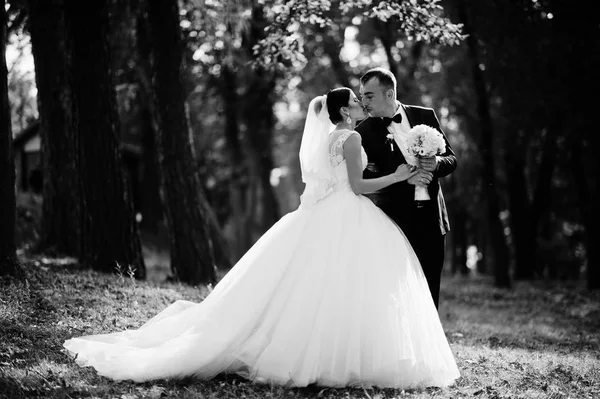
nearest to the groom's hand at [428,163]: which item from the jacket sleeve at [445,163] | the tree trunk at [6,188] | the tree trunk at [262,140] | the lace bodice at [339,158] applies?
the jacket sleeve at [445,163]

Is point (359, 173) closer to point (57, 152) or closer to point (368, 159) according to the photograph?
point (368, 159)

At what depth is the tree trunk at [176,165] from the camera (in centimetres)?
1184

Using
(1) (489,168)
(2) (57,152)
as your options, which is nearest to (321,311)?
(2) (57,152)

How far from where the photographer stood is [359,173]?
6949mm

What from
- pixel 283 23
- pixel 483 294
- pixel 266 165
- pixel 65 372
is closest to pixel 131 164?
pixel 266 165

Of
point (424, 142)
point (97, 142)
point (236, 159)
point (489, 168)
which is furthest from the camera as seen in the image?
point (236, 159)

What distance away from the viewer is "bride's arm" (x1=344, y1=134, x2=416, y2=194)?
6.89 meters

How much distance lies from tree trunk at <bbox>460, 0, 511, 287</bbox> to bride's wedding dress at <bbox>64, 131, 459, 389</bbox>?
41.5 ft

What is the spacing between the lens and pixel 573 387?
743 cm

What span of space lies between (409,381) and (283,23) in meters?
7.11

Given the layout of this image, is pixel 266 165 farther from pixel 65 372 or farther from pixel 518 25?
pixel 65 372

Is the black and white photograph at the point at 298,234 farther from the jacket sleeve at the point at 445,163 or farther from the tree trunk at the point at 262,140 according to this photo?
the tree trunk at the point at 262,140

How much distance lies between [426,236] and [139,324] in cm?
371

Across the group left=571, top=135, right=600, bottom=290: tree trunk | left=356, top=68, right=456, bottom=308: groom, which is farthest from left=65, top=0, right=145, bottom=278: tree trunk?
left=571, top=135, right=600, bottom=290: tree trunk
